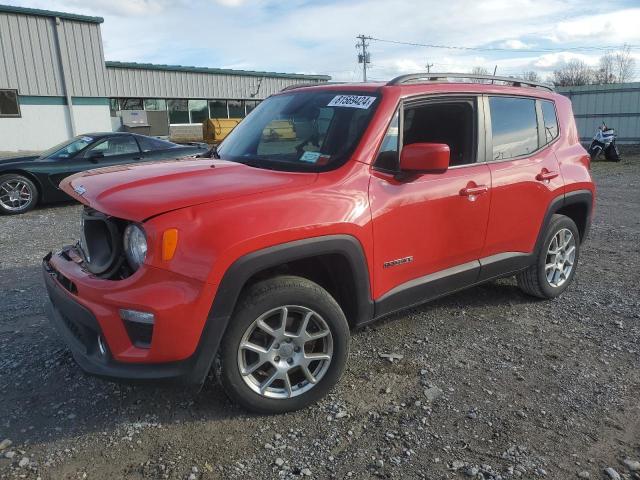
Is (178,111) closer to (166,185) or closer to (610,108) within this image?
(610,108)

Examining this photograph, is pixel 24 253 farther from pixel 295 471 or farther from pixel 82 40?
pixel 82 40

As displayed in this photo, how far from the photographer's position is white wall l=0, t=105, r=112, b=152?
69.3ft

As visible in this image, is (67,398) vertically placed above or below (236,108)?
below

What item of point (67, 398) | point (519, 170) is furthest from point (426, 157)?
point (67, 398)

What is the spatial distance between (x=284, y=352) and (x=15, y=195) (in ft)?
25.9

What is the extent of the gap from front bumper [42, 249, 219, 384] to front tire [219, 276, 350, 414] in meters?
0.19

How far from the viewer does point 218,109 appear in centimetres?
3056

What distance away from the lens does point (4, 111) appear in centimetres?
2080

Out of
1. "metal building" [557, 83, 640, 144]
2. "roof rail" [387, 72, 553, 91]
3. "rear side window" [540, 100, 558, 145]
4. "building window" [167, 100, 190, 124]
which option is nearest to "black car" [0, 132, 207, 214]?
"roof rail" [387, 72, 553, 91]

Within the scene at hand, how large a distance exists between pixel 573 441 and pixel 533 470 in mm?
370

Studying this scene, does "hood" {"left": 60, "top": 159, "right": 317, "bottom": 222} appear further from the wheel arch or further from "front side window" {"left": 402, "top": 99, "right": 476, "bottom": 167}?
the wheel arch

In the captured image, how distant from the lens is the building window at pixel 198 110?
96.4ft

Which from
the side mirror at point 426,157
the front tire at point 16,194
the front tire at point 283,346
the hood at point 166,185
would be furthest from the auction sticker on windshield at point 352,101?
the front tire at point 16,194

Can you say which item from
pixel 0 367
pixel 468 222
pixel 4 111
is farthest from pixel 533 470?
pixel 4 111
